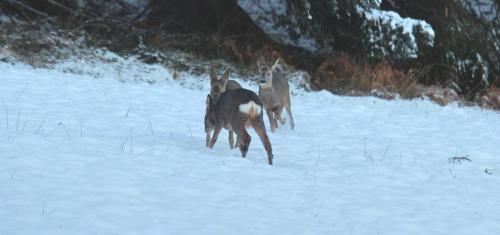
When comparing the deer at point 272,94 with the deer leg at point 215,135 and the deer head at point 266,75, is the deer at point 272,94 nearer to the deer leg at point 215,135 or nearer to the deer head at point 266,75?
the deer head at point 266,75

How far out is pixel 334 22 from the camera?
1925 centimetres

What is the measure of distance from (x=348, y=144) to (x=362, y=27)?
8028 mm

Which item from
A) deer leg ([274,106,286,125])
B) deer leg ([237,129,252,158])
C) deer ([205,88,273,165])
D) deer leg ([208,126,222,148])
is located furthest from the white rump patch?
deer leg ([274,106,286,125])

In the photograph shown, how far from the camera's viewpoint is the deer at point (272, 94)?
12750mm

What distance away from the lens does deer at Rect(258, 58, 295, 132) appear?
12.8 metres

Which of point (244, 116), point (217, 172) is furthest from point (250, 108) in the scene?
point (217, 172)

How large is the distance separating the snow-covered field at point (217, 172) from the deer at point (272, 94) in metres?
0.41

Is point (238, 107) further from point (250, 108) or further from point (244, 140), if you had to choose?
point (244, 140)

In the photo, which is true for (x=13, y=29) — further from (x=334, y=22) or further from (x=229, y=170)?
(x=229, y=170)

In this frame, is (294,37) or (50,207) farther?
(294,37)

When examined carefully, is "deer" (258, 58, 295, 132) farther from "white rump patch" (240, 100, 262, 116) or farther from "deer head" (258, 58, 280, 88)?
"white rump patch" (240, 100, 262, 116)

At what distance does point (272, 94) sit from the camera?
1295 centimetres

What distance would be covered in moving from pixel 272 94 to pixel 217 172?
483cm

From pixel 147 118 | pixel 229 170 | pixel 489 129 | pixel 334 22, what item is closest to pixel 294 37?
pixel 334 22
